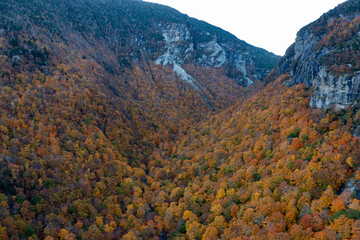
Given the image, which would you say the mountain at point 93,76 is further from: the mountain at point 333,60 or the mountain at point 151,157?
the mountain at point 333,60

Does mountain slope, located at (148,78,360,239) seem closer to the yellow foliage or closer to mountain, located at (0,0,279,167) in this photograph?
the yellow foliage

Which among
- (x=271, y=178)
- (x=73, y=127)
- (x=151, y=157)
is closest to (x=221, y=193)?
(x=271, y=178)

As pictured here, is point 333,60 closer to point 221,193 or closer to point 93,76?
point 221,193

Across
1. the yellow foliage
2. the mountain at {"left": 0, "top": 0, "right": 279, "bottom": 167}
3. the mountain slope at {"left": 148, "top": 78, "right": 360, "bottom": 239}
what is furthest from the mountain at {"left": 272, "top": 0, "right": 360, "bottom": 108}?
the mountain at {"left": 0, "top": 0, "right": 279, "bottom": 167}

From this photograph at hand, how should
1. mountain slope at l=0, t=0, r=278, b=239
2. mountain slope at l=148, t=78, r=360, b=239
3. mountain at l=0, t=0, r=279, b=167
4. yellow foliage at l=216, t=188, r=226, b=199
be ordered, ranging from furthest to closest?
mountain at l=0, t=0, r=279, b=167
yellow foliage at l=216, t=188, r=226, b=199
mountain slope at l=0, t=0, r=278, b=239
mountain slope at l=148, t=78, r=360, b=239

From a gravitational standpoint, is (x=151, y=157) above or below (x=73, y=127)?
below

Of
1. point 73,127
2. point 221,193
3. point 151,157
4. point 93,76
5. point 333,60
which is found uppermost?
point 333,60

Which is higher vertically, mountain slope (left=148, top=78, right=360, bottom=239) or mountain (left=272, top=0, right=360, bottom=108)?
mountain (left=272, top=0, right=360, bottom=108)

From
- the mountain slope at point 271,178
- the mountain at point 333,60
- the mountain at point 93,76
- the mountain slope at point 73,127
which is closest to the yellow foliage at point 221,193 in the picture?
the mountain slope at point 271,178

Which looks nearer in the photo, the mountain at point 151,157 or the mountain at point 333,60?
the mountain at point 151,157
